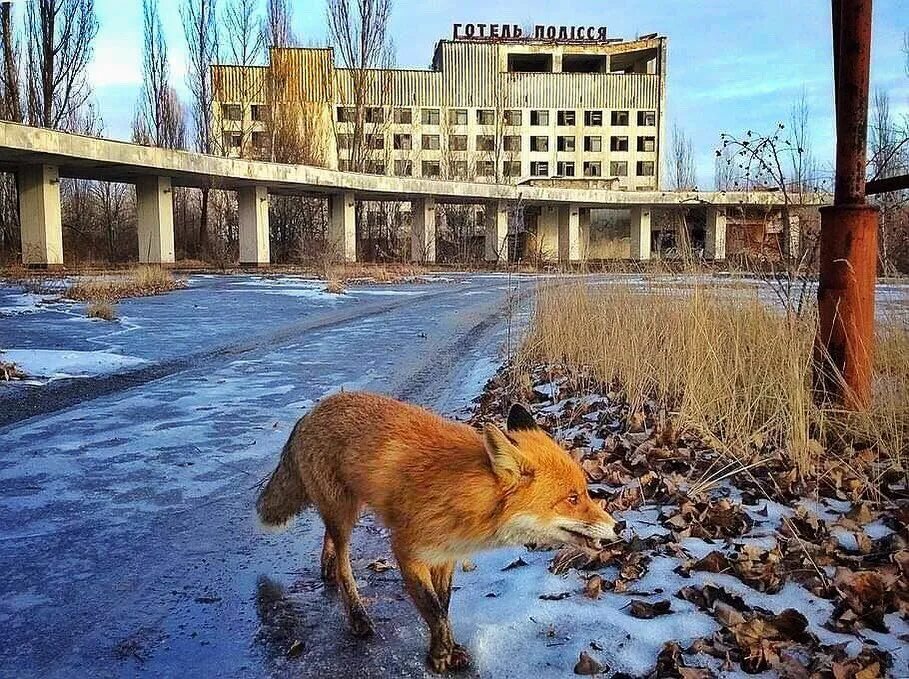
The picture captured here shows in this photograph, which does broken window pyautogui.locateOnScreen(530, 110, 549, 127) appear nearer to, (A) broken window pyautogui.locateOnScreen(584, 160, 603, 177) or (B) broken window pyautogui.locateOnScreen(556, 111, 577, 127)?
(B) broken window pyautogui.locateOnScreen(556, 111, 577, 127)

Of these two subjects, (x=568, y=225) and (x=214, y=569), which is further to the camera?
(x=568, y=225)

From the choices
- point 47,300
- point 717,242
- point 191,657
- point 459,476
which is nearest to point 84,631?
point 191,657

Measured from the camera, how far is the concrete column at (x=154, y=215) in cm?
3222

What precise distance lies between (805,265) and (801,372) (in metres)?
1.88

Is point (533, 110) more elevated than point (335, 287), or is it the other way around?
point (533, 110)

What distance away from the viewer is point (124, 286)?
Result: 21.0 meters

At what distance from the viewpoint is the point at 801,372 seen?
A: 17.2 ft

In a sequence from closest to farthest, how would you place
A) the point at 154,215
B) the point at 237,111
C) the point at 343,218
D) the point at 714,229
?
the point at 154,215 < the point at 343,218 < the point at 714,229 < the point at 237,111

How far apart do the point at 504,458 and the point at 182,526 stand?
2.77 meters

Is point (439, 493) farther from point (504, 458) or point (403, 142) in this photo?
point (403, 142)

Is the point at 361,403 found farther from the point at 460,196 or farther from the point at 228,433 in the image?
the point at 460,196

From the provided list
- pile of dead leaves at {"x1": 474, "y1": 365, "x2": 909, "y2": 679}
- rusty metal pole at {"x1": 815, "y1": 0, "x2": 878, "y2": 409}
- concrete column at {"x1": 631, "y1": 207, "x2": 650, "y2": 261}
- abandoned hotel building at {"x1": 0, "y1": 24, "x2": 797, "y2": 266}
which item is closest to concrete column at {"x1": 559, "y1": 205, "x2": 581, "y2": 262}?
abandoned hotel building at {"x1": 0, "y1": 24, "x2": 797, "y2": 266}

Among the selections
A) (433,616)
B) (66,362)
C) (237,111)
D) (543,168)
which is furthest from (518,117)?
(433,616)

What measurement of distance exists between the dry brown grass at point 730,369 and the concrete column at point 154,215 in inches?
1095
